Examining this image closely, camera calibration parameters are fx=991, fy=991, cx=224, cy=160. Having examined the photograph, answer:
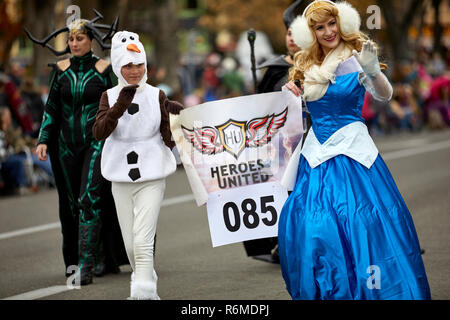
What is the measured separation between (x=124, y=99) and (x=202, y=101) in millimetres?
17073

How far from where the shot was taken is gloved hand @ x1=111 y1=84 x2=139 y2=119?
6848mm

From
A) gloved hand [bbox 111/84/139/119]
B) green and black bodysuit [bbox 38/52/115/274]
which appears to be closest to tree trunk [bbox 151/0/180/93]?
green and black bodysuit [bbox 38/52/115/274]

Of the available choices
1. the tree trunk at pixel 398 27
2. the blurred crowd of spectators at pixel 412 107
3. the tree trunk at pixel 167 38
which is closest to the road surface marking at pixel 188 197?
the blurred crowd of spectators at pixel 412 107

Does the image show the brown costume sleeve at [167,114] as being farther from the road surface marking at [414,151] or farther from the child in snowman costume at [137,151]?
the road surface marking at [414,151]

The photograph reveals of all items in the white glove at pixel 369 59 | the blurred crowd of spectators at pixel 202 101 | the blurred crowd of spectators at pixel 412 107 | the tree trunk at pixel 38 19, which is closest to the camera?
the white glove at pixel 369 59

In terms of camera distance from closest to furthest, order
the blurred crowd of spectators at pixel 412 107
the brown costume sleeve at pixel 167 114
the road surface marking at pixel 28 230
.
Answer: the brown costume sleeve at pixel 167 114 → the road surface marking at pixel 28 230 → the blurred crowd of spectators at pixel 412 107

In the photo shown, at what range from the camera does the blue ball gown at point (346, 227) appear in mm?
5836

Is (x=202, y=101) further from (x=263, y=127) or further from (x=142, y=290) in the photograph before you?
(x=142, y=290)

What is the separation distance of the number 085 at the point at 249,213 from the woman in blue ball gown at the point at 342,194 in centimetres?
69

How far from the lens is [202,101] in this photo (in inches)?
941

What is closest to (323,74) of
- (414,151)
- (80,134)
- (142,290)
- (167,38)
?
(142,290)

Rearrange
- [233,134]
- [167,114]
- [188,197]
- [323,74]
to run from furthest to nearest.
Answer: [188,197], [167,114], [233,134], [323,74]
